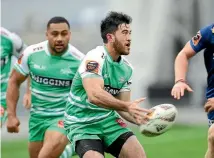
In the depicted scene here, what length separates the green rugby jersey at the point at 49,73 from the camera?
13.0 meters

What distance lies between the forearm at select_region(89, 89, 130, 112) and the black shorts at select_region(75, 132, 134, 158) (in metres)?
0.55

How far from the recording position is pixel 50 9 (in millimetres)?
32844

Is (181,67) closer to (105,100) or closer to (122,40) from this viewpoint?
(122,40)

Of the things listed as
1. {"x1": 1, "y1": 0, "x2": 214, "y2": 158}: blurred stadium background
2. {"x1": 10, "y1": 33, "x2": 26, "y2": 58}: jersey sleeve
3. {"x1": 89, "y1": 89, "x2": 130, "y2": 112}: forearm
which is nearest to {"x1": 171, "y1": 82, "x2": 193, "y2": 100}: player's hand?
{"x1": 89, "y1": 89, "x2": 130, "y2": 112}: forearm

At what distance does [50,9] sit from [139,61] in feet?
20.3

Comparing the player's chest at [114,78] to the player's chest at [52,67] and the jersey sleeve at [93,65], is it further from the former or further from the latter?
the player's chest at [52,67]

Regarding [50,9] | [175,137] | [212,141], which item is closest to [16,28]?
[50,9]

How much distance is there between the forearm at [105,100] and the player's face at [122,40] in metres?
0.75

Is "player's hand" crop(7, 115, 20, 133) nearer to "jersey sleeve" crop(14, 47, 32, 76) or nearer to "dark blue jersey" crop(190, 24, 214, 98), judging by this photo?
"jersey sleeve" crop(14, 47, 32, 76)

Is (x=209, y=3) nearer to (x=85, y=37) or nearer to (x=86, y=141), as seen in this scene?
(x=85, y=37)

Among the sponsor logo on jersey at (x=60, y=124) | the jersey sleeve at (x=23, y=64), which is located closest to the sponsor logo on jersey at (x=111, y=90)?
the sponsor logo on jersey at (x=60, y=124)

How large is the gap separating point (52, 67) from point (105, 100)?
2789 millimetres

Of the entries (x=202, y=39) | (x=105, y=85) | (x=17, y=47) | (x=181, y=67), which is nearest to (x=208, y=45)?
(x=202, y=39)

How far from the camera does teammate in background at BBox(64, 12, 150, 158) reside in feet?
35.5
